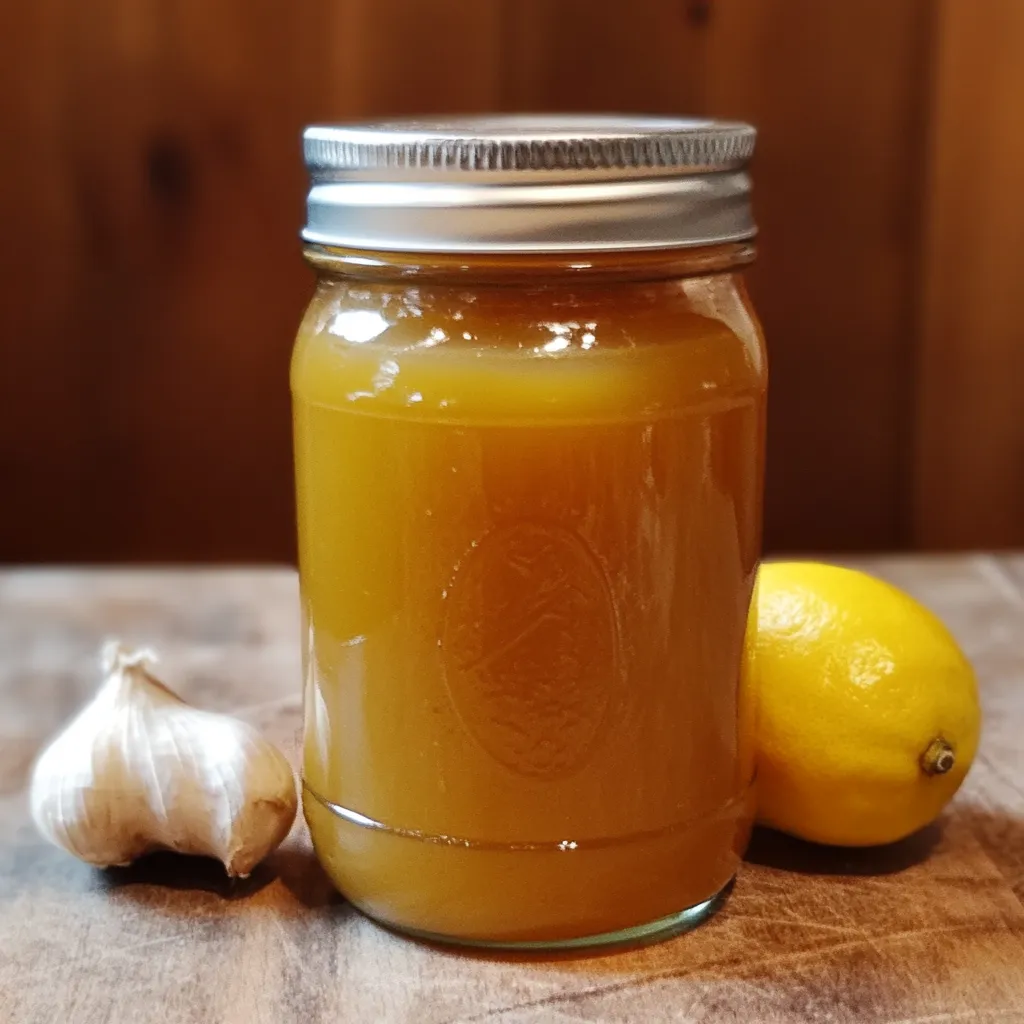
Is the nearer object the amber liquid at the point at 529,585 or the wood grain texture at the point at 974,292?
the amber liquid at the point at 529,585

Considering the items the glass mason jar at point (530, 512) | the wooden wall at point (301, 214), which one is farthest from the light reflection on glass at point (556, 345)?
the wooden wall at point (301, 214)

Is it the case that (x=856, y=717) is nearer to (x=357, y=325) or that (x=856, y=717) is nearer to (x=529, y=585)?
(x=529, y=585)

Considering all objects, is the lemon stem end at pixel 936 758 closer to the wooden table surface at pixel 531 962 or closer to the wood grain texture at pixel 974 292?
the wooden table surface at pixel 531 962

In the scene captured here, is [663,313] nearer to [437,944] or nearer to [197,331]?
[437,944]

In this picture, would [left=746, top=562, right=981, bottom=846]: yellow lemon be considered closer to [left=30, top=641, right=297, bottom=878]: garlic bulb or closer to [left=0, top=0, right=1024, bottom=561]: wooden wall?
[left=30, top=641, right=297, bottom=878]: garlic bulb

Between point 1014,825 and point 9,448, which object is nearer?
point 1014,825

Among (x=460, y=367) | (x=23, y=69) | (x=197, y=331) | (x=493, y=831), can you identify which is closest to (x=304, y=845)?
(x=493, y=831)
